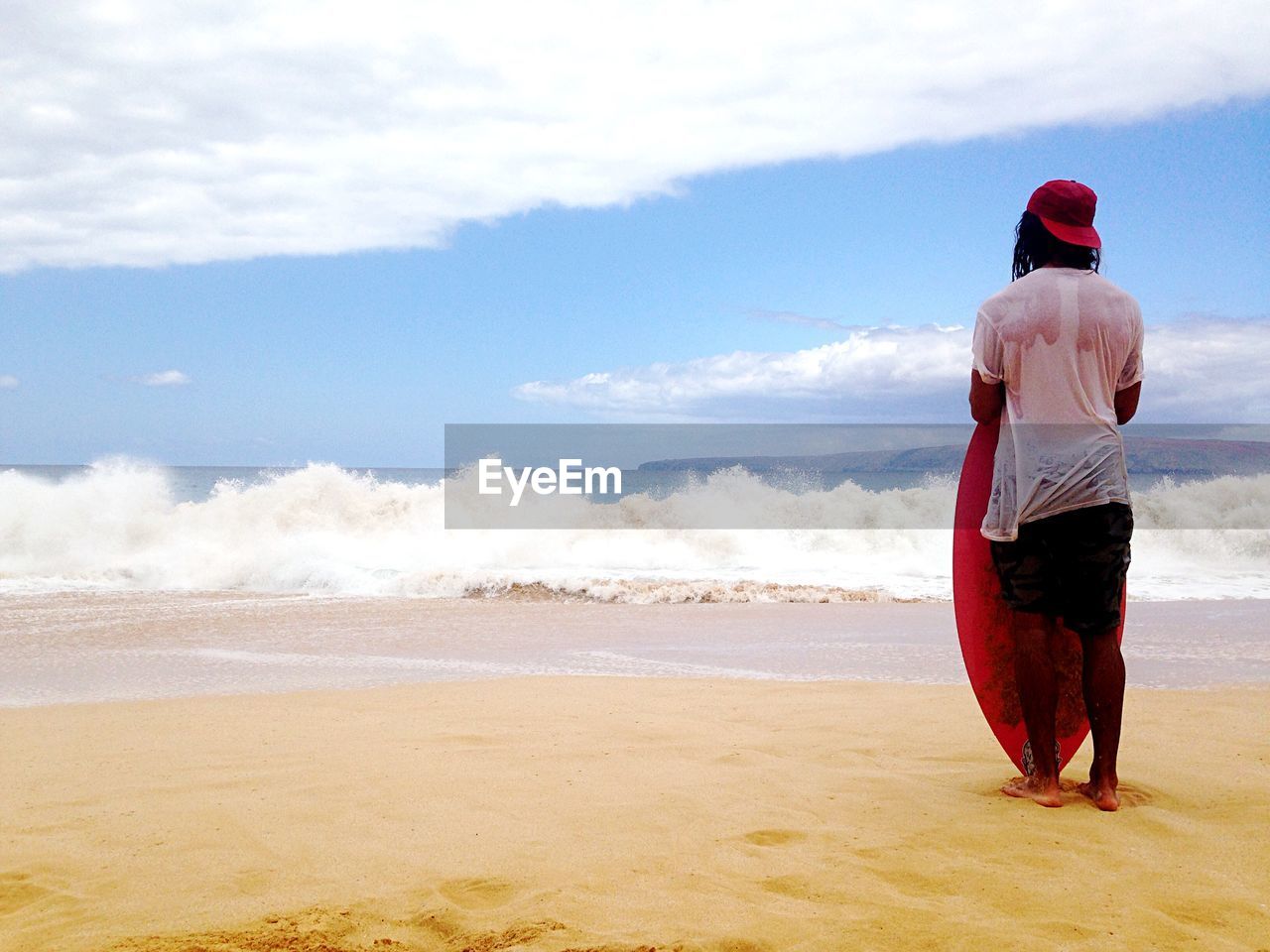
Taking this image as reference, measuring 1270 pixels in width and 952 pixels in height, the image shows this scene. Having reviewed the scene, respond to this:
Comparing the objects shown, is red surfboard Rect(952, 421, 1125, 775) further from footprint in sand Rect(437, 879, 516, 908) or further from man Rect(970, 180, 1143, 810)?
footprint in sand Rect(437, 879, 516, 908)

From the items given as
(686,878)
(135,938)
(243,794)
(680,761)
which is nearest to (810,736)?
(680,761)

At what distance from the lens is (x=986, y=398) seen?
10.9ft

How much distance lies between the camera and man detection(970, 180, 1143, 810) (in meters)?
3.07

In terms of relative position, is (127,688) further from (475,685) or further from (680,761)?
(680,761)

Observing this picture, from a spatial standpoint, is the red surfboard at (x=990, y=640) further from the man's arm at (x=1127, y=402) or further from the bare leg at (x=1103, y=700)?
the man's arm at (x=1127, y=402)

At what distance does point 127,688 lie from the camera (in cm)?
637

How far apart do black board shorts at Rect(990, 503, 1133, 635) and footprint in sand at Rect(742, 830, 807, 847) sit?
3.31 feet

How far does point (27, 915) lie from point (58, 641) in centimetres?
675

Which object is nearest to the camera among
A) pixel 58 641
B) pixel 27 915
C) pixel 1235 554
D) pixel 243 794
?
pixel 27 915

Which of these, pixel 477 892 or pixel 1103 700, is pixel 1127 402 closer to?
pixel 1103 700

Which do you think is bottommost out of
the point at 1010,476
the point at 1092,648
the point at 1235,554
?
the point at 1235,554

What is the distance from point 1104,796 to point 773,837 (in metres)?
1.06

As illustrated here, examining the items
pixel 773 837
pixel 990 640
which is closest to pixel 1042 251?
pixel 990 640

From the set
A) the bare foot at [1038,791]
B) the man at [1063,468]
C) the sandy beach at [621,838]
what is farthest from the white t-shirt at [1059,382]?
the sandy beach at [621,838]
